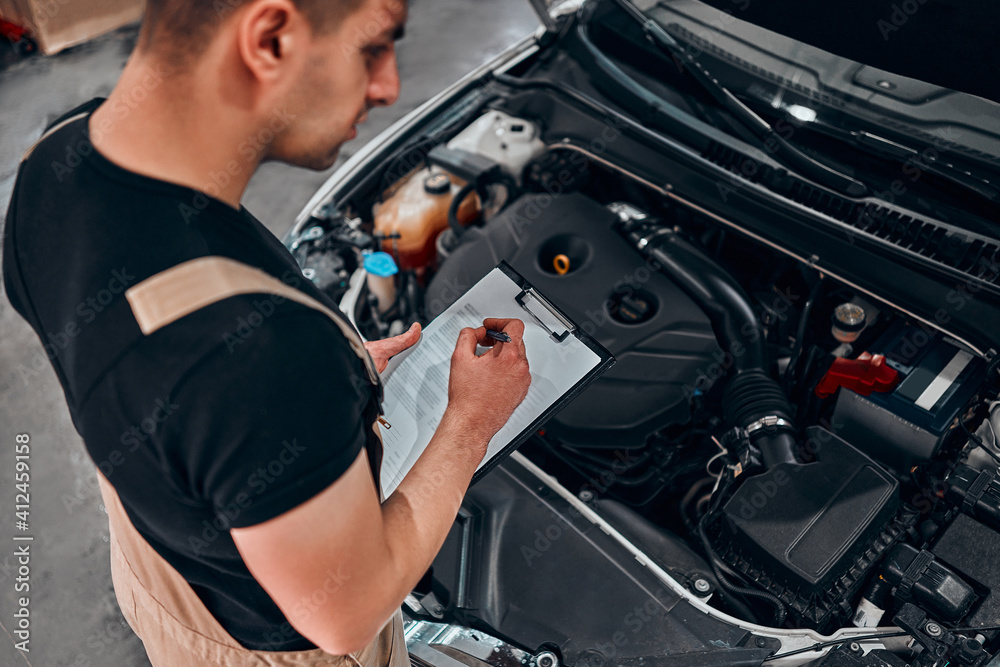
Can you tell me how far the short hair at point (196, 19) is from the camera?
2.09 feet

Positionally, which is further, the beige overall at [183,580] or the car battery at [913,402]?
the car battery at [913,402]

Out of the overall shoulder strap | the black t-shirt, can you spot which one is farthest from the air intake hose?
the overall shoulder strap

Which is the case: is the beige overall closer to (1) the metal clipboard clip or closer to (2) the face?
(2) the face

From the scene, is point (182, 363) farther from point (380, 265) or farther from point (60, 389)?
point (60, 389)

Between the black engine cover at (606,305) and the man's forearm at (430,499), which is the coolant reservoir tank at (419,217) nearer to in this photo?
the black engine cover at (606,305)

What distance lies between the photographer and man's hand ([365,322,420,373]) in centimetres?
119

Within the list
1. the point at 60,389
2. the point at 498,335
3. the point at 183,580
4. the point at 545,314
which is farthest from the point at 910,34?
the point at 60,389

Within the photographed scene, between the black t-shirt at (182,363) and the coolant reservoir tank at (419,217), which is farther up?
the coolant reservoir tank at (419,217)

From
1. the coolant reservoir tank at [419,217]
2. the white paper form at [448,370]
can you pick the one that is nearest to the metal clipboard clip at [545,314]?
the white paper form at [448,370]

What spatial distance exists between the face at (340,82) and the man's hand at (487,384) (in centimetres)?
35

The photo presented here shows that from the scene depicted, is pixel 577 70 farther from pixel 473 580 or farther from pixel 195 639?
pixel 195 639

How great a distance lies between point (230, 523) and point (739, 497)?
37.5 inches

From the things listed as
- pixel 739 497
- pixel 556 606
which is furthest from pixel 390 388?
pixel 739 497

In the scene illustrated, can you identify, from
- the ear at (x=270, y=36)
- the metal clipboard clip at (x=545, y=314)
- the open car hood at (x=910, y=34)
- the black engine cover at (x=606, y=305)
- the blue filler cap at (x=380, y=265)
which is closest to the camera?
the ear at (x=270, y=36)
